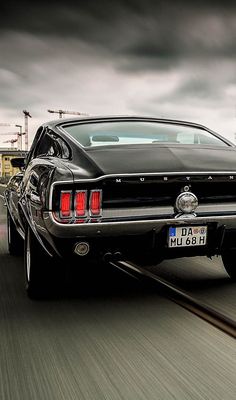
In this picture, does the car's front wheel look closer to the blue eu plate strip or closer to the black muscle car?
the black muscle car

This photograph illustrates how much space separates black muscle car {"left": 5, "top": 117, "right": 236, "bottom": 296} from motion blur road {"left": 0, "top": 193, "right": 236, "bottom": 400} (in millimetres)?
402

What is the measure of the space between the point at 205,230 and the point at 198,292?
0.76 metres

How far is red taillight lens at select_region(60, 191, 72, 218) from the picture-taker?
4121 mm

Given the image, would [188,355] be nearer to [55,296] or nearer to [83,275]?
[55,296]

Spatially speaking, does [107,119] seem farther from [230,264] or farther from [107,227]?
[230,264]

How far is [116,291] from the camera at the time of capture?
502 cm

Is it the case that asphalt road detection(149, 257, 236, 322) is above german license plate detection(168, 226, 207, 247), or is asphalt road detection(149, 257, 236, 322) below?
below

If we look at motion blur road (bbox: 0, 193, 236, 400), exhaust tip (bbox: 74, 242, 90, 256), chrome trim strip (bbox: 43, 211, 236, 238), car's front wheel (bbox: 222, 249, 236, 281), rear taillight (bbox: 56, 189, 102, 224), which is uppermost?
rear taillight (bbox: 56, 189, 102, 224)

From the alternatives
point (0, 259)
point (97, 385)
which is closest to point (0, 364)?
point (97, 385)

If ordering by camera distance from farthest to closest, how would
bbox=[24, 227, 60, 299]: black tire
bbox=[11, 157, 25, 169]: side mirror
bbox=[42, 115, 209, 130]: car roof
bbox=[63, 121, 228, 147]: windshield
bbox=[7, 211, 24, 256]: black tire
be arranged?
bbox=[7, 211, 24, 256]: black tire, bbox=[11, 157, 25, 169]: side mirror, bbox=[42, 115, 209, 130]: car roof, bbox=[63, 121, 228, 147]: windshield, bbox=[24, 227, 60, 299]: black tire

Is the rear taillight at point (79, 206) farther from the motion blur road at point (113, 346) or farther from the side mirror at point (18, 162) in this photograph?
the side mirror at point (18, 162)

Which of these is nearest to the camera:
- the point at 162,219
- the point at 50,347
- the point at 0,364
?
the point at 0,364

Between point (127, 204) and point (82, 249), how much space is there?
0.48m

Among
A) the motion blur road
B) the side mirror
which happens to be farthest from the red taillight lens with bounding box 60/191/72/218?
the side mirror
